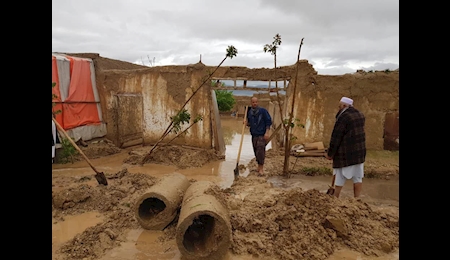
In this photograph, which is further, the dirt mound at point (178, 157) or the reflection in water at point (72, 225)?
the dirt mound at point (178, 157)

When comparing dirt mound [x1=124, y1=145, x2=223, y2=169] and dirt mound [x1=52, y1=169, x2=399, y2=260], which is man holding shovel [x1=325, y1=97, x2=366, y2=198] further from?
dirt mound [x1=124, y1=145, x2=223, y2=169]

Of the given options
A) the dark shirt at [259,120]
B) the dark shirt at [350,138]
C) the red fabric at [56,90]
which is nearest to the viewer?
the dark shirt at [350,138]

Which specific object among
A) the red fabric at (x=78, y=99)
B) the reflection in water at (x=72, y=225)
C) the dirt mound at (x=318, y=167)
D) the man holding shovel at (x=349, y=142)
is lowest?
the reflection in water at (x=72, y=225)

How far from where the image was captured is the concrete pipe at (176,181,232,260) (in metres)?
3.42

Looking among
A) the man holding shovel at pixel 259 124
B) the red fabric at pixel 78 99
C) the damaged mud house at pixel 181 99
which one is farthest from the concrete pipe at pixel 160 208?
the red fabric at pixel 78 99

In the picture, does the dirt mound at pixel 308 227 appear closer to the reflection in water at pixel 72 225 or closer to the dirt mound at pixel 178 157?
the reflection in water at pixel 72 225

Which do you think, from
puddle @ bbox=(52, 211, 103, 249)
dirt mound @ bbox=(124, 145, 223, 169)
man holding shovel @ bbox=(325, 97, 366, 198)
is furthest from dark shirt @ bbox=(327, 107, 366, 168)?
dirt mound @ bbox=(124, 145, 223, 169)

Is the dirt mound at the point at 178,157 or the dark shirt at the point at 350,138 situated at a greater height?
the dark shirt at the point at 350,138

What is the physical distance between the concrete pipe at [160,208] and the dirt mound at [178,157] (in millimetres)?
3614

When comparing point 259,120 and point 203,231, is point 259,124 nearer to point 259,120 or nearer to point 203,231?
point 259,120

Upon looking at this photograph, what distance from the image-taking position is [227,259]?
3635 mm

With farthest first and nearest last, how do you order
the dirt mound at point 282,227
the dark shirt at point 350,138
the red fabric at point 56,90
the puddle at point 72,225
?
the red fabric at point 56,90
the dark shirt at point 350,138
the puddle at point 72,225
the dirt mound at point 282,227

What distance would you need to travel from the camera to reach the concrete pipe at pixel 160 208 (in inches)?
165
